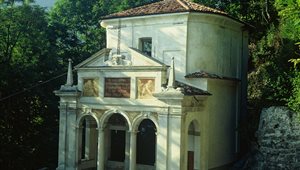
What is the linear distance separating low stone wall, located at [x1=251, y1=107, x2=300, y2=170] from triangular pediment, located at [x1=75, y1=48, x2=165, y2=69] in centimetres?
680

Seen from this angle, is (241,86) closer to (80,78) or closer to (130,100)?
(130,100)

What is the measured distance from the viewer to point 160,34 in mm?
21188

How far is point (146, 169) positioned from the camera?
22422 mm

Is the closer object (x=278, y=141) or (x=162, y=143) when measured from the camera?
(x=162, y=143)

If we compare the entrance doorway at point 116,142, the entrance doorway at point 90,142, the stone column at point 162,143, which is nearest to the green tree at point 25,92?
the entrance doorway at point 90,142

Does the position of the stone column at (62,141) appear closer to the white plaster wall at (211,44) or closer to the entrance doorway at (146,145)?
the entrance doorway at (146,145)

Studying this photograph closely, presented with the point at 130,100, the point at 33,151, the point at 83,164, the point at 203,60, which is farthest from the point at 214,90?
the point at 33,151

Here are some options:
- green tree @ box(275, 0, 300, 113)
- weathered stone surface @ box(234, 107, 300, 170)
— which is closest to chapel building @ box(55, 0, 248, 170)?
weathered stone surface @ box(234, 107, 300, 170)

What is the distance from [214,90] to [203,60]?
181cm

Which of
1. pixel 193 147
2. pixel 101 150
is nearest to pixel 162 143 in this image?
pixel 193 147

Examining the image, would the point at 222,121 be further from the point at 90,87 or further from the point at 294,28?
the point at 90,87

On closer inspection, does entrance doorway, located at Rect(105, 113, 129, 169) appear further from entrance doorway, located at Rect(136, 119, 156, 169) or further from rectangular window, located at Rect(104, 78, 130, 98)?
rectangular window, located at Rect(104, 78, 130, 98)

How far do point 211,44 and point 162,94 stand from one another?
523 cm

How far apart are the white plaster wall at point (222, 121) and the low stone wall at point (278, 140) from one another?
7.04ft
